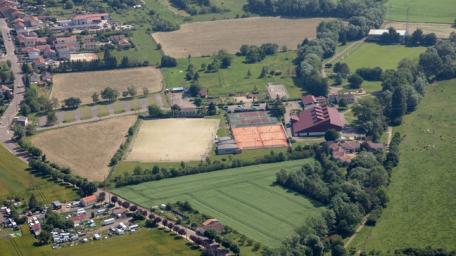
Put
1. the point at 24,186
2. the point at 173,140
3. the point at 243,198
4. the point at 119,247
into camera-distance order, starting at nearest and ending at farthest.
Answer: the point at 119,247 < the point at 243,198 < the point at 24,186 < the point at 173,140

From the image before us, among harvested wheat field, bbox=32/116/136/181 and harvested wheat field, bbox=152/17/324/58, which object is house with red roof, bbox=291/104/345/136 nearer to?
harvested wheat field, bbox=32/116/136/181

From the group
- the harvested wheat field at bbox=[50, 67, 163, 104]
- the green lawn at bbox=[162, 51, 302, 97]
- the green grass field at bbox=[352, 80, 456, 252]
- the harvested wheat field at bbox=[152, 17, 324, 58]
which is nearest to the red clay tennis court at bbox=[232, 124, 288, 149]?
the green lawn at bbox=[162, 51, 302, 97]

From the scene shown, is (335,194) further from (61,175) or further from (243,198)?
(61,175)

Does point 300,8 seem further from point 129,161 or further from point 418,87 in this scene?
point 129,161

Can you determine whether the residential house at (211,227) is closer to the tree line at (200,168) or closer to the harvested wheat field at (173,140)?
the tree line at (200,168)

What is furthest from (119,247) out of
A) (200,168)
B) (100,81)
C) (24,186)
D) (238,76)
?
(238,76)

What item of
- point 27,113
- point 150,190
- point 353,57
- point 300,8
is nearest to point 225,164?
point 150,190
